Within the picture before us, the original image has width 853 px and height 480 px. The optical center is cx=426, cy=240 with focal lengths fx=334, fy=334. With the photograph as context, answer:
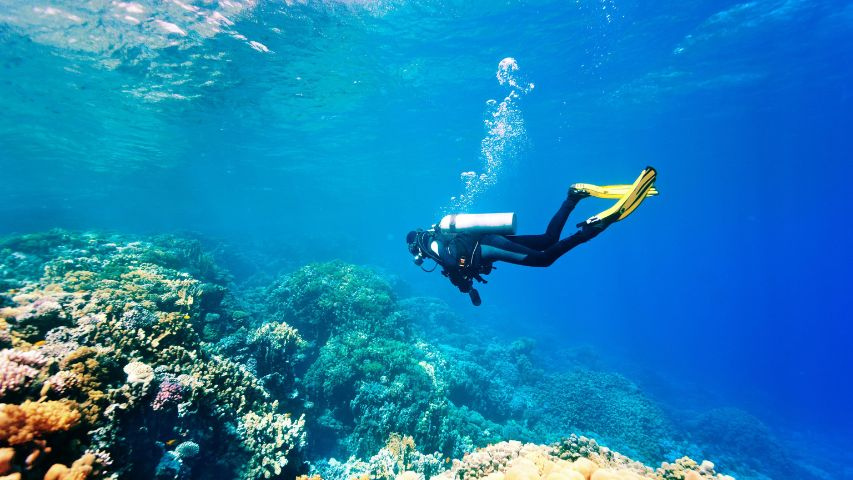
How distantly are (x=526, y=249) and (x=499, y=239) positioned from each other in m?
0.51

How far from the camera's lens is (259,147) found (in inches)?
1409

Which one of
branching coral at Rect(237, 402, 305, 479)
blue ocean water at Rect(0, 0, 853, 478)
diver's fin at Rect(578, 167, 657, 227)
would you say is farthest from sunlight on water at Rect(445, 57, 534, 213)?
branching coral at Rect(237, 402, 305, 479)

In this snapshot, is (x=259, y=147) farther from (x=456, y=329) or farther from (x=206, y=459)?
(x=206, y=459)

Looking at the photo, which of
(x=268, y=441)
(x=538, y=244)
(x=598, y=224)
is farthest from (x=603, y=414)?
(x=268, y=441)

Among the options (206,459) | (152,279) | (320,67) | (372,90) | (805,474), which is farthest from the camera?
(372,90)

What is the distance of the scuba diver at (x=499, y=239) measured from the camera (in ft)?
16.7

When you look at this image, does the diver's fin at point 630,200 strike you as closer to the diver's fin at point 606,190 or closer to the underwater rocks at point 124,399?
the diver's fin at point 606,190

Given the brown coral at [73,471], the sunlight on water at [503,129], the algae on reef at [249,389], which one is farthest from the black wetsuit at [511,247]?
the sunlight on water at [503,129]

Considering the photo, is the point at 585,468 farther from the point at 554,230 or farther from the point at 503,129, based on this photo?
the point at 503,129

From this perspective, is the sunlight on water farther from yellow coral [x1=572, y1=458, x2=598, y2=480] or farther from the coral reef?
yellow coral [x1=572, y1=458, x2=598, y2=480]

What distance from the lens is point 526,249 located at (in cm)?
555

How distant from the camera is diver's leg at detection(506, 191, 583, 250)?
5332 millimetres

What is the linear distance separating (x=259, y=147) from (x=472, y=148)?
2377 cm

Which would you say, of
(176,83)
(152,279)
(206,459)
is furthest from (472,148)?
(206,459)
